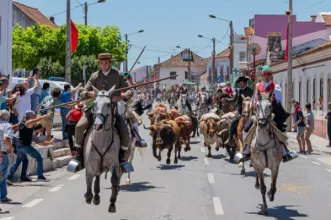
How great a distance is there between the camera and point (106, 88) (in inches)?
485

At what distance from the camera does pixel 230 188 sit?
50.0 feet

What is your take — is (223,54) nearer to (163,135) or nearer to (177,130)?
(177,130)

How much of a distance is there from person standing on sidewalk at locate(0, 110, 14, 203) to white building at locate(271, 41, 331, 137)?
21.2m

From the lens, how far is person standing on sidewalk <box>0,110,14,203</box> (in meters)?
12.5

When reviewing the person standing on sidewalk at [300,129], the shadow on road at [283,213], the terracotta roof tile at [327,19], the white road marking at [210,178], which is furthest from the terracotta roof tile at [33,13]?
the shadow on road at [283,213]

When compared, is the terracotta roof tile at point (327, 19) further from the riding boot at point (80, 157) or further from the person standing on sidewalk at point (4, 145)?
the riding boot at point (80, 157)

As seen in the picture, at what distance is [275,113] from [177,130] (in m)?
6.61

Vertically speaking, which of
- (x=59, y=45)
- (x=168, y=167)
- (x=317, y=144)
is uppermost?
(x=59, y=45)

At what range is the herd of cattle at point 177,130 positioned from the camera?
63.6 feet

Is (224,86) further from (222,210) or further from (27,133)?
(222,210)

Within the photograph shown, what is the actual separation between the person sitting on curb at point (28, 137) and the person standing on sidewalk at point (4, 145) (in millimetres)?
1990


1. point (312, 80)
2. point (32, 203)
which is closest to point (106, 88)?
point (32, 203)

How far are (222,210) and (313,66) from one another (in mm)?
26814

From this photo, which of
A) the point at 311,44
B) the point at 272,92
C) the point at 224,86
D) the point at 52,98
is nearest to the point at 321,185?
the point at 272,92
